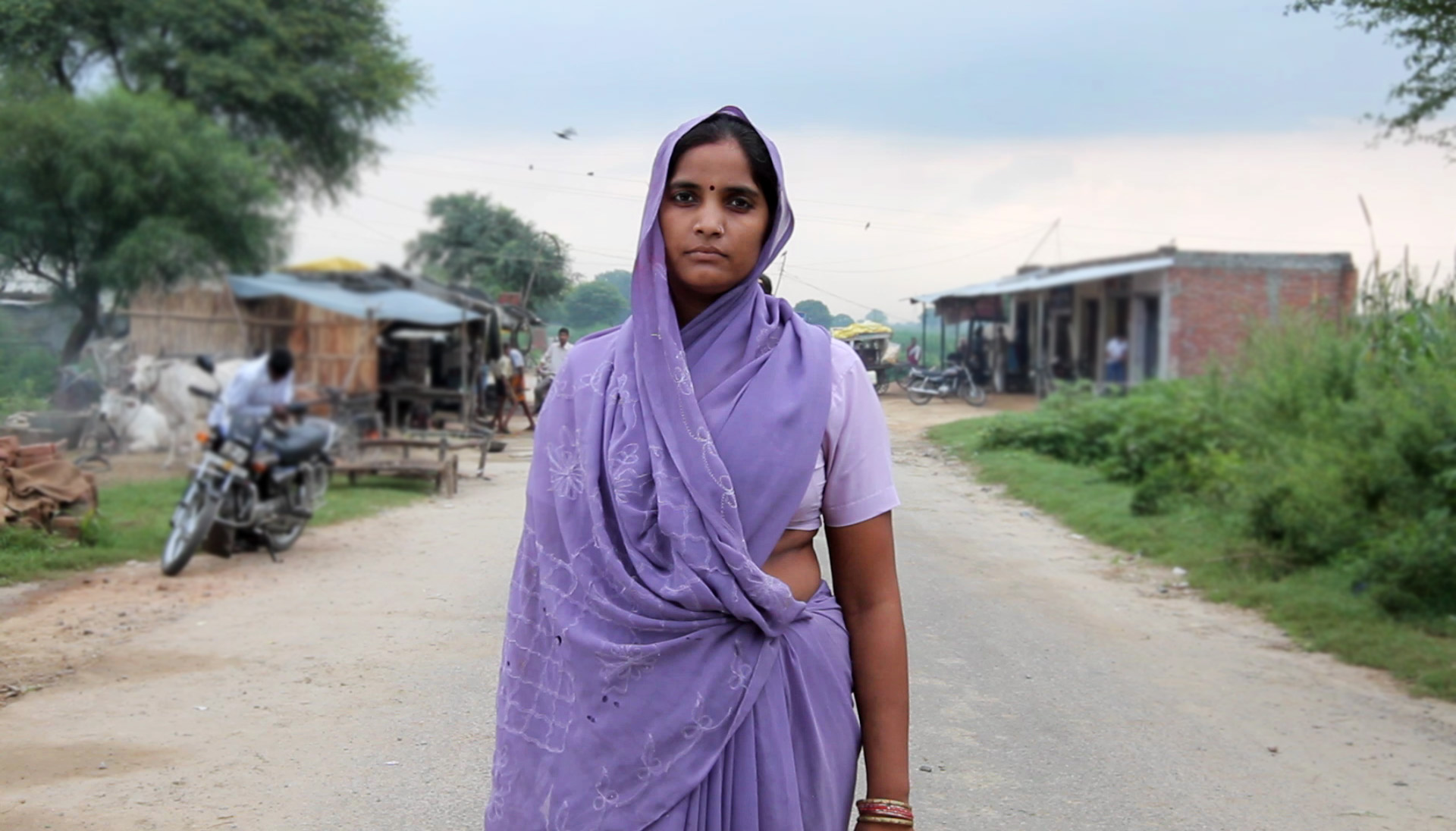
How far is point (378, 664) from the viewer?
5223 millimetres

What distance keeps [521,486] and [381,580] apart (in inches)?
108

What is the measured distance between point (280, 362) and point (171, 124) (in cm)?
101

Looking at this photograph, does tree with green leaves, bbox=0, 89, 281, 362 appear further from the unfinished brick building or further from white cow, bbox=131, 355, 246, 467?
the unfinished brick building


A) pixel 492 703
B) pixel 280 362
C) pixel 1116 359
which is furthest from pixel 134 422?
pixel 1116 359

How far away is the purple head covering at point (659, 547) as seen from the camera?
1.82m

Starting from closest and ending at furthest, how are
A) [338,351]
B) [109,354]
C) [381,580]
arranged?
[338,351], [109,354], [381,580]

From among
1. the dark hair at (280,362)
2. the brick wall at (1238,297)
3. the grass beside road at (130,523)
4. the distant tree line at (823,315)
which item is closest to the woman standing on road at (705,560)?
the distant tree line at (823,315)

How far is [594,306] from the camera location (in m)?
3.19

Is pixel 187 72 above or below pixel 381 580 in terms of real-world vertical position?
above

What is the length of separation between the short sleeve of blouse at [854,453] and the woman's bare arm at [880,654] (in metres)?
0.05

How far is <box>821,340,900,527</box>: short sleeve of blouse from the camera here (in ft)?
6.39

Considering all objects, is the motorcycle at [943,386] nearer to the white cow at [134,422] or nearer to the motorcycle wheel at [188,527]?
the white cow at [134,422]

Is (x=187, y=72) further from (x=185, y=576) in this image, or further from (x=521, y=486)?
(x=185, y=576)

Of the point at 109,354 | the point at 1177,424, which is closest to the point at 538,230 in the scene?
the point at 109,354
